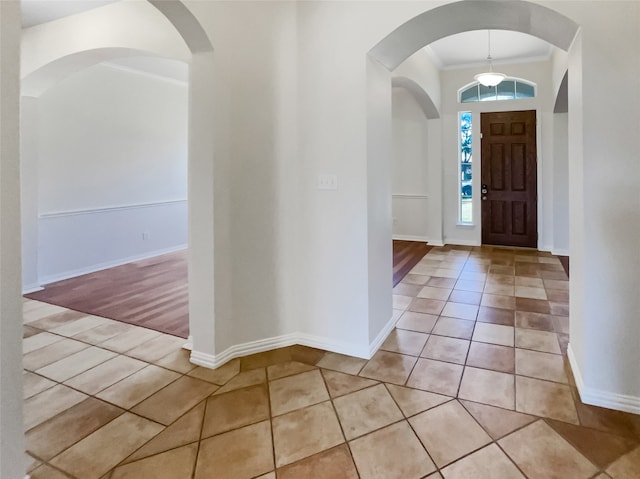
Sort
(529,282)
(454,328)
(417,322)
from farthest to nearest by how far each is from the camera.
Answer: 1. (529,282)
2. (417,322)
3. (454,328)

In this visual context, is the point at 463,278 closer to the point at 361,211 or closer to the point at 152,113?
the point at 361,211

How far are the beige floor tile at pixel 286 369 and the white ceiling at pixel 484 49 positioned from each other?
445 cm

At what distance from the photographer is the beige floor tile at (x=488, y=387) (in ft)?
7.04

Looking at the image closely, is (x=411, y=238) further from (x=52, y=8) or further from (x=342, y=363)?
(x=52, y=8)

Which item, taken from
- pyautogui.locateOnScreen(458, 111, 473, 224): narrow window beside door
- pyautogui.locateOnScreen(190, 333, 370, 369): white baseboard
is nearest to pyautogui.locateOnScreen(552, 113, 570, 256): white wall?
pyautogui.locateOnScreen(458, 111, 473, 224): narrow window beside door

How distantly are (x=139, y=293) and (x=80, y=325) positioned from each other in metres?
0.92

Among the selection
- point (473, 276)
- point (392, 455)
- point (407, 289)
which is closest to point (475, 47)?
point (473, 276)

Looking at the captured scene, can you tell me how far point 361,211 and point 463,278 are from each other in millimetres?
2597

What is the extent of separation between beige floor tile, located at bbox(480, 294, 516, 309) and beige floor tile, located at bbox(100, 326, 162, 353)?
2991 millimetres

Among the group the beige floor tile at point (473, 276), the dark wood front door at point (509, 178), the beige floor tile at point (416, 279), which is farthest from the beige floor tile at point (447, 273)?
the dark wood front door at point (509, 178)

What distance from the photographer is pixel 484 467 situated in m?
1.64

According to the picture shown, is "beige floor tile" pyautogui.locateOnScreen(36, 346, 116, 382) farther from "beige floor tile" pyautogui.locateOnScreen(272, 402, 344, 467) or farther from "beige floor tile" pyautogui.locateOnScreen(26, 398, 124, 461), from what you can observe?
"beige floor tile" pyautogui.locateOnScreen(272, 402, 344, 467)

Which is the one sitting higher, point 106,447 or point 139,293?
point 139,293

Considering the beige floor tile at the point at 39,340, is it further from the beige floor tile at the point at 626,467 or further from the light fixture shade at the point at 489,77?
the light fixture shade at the point at 489,77
